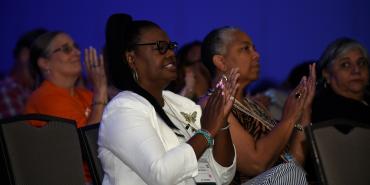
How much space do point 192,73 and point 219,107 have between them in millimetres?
2265

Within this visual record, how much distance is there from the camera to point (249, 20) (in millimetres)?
6672

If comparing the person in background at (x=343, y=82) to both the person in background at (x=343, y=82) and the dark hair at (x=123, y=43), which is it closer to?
the person in background at (x=343, y=82)

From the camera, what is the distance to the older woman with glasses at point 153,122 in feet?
9.47

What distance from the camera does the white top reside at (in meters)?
2.85

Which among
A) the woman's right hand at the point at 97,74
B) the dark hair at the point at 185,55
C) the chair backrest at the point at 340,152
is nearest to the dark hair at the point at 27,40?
the woman's right hand at the point at 97,74

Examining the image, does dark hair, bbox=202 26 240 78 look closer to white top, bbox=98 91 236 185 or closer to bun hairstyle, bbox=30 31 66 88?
white top, bbox=98 91 236 185

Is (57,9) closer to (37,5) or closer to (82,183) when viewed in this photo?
(37,5)

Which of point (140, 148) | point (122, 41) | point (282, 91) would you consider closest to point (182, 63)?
point (282, 91)

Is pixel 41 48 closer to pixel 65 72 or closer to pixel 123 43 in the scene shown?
pixel 65 72

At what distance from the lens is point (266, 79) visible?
21.9 feet

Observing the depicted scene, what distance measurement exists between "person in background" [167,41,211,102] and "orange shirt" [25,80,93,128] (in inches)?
34.8

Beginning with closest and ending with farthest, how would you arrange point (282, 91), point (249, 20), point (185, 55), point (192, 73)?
point (192, 73) < point (185, 55) < point (282, 91) < point (249, 20)

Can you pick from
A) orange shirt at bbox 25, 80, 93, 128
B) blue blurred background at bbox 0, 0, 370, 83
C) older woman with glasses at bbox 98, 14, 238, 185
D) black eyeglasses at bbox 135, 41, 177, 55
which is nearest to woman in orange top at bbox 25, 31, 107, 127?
orange shirt at bbox 25, 80, 93, 128

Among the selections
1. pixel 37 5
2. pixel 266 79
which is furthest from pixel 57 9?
pixel 266 79
